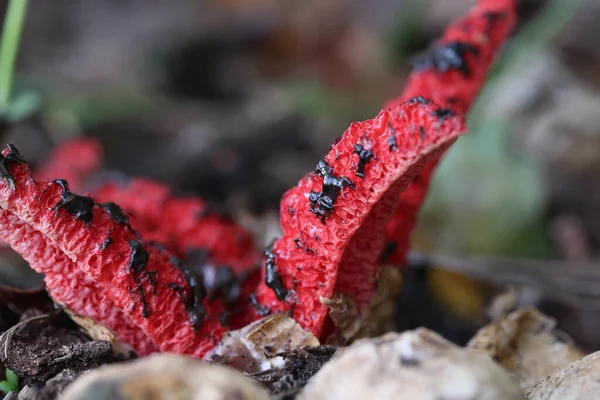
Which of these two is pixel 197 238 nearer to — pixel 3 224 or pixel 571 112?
pixel 3 224

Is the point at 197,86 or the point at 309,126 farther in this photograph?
the point at 197,86

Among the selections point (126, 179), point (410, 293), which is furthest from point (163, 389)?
point (410, 293)

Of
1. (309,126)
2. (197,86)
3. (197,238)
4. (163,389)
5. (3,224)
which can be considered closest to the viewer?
→ (163,389)

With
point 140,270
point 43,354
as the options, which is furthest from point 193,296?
point 43,354

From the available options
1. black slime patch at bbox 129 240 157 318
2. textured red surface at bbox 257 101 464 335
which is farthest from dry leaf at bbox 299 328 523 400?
black slime patch at bbox 129 240 157 318

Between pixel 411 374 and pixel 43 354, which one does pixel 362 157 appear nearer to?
pixel 411 374

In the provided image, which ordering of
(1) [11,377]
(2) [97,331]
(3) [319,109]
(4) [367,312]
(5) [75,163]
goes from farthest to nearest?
1. (3) [319,109]
2. (5) [75,163]
3. (4) [367,312]
4. (2) [97,331]
5. (1) [11,377]

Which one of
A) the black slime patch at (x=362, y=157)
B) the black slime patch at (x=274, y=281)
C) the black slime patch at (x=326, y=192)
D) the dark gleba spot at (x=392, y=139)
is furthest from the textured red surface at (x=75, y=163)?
the dark gleba spot at (x=392, y=139)
